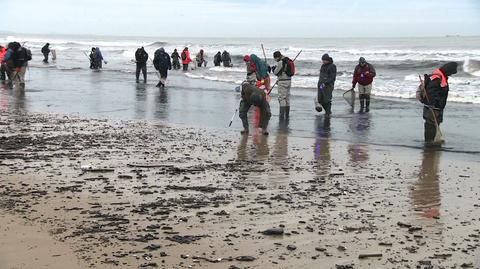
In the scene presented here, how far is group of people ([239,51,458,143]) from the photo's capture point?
10727 millimetres

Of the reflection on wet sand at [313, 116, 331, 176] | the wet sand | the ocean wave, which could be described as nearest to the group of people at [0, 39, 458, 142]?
the reflection on wet sand at [313, 116, 331, 176]

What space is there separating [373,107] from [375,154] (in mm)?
8171

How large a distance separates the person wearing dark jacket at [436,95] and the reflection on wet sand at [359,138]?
1178 mm

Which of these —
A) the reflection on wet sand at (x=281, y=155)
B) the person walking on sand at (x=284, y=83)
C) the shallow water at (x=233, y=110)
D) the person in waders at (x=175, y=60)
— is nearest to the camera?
the reflection on wet sand at (x=281, y=155)

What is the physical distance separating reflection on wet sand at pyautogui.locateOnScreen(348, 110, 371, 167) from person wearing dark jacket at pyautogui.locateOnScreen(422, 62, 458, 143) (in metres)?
1.18

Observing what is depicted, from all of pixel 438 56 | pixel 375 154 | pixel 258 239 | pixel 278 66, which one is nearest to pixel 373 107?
pixel 278 66

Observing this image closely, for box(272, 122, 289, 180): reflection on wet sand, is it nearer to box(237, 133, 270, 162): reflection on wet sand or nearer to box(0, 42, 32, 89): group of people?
box(237, 133, 270, 162): reflection on wet sand

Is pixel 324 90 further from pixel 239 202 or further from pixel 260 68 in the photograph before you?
pixel 239 202

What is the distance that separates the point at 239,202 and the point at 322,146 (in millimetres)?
4444

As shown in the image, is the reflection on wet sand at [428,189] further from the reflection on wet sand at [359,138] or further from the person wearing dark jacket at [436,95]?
the person wearing dark jacket at [436,95]

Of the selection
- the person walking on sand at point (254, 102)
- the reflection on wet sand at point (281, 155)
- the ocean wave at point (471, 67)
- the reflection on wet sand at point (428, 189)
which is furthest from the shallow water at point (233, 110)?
the ocean wave at point (471, 67)

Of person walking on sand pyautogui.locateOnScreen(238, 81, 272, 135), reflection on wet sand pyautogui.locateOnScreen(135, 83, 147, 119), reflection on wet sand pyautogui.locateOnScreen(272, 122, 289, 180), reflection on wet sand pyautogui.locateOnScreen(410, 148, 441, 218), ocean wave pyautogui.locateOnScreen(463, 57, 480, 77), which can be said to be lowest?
reflection on wet sand pyautogui.locateOnScreen(410, 148, 441, 218)

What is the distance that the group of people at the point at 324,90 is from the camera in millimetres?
10727

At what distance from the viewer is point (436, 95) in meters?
10.7
